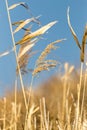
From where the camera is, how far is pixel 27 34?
1.98m

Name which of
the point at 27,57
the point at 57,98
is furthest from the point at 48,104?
the point at 27,57

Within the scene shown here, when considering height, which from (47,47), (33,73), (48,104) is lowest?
(48,104)

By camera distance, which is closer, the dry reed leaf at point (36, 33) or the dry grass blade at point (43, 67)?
the dry reed leaf at point (36, 33)

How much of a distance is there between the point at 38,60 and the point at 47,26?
1.05 feet

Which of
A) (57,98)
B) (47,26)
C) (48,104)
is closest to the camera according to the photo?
(47,26)

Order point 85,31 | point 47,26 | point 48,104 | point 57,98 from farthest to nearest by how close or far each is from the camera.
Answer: point 48,104 → point 57,98 → point 47,26 → point 85,31

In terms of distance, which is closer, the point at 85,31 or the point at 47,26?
the point at 85,31

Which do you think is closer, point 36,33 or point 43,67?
point 36,33

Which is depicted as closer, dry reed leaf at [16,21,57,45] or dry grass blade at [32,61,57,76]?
dry reed leaf at [16,21,57,45]

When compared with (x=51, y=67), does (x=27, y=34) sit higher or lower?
higher

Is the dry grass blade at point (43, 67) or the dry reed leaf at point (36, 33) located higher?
the dry reed leaf at point (36, 33)

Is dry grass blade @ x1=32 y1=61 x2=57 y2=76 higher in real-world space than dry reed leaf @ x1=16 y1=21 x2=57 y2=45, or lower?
lower

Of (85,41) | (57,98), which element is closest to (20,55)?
(85,41)

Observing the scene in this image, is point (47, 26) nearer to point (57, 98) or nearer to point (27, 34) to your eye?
point (27, 34)
